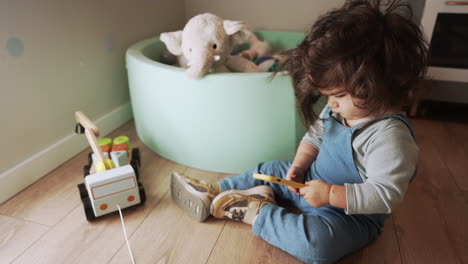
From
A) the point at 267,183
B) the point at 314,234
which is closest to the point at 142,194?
the point at 267,183

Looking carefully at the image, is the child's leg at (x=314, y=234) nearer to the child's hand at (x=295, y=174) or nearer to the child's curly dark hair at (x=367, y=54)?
the child's hand at (x=295, y=174)

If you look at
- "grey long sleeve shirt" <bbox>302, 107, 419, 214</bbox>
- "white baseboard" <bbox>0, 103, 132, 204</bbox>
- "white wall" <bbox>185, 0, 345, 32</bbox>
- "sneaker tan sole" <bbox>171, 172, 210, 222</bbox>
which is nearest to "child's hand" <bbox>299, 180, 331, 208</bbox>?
"grey long sleeve shirt" <bbox>302, 107, 419, 214</bbox>

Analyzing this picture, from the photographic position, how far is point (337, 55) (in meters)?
0.60

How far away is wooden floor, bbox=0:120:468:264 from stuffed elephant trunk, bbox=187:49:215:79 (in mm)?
318

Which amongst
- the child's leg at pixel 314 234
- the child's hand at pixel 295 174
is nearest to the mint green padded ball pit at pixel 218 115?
the child's hand at pixel 295 174

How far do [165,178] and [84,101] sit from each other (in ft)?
1.43

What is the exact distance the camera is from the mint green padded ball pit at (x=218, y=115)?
3.16ft

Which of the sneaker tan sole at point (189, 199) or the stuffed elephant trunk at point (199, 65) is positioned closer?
the sneaker tan sole at point (189, 199)

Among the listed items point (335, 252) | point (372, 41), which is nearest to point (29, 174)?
point (335, 252)

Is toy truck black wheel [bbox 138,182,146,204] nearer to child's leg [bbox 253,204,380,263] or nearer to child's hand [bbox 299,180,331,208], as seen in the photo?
child's leg [bbox 253,204,380,263]

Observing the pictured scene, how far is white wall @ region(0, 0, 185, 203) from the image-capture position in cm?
97

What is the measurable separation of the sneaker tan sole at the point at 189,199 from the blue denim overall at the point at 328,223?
0.14 meters

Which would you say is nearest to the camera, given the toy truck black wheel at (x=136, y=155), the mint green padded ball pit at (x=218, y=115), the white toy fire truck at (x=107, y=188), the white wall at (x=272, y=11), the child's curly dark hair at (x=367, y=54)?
the child's curly dark hair at (x=367, y=54)

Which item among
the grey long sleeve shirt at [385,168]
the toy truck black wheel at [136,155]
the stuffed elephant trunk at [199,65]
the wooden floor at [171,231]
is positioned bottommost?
the wooden floor at [171,231]
